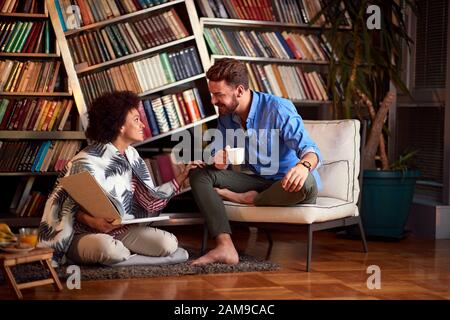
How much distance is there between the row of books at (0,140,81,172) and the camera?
5203 mm

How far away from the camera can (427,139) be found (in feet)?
19.7

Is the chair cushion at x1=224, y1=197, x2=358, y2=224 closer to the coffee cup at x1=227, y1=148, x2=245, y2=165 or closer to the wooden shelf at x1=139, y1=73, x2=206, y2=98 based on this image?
the coffee cup at x1=227, y1=148, x2=245, y2=165

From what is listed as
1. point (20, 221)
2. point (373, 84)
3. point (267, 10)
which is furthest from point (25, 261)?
point (373, 84)

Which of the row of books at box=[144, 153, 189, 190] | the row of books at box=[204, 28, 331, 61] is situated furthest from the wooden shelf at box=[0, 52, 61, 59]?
the row of books at box=[204, 28, 331, 61]

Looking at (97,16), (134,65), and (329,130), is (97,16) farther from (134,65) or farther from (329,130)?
(329,130)

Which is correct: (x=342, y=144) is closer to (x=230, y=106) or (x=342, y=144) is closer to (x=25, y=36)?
(x=230, y=106)

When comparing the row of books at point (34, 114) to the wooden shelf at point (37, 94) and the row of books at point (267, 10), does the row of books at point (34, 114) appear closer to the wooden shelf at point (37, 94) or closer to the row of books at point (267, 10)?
the wooden shelf at point (37, 94)

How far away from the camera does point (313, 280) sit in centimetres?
396

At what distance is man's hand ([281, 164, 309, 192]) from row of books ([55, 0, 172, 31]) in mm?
1954

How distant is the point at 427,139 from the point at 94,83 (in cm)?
238

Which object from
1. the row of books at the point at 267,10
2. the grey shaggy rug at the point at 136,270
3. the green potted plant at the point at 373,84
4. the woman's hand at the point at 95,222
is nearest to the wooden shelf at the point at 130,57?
the row of books at the point at 267,10

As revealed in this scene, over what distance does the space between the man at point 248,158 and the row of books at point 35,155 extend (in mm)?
1212

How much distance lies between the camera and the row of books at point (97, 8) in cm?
528

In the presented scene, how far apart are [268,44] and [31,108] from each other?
164 centimetres
